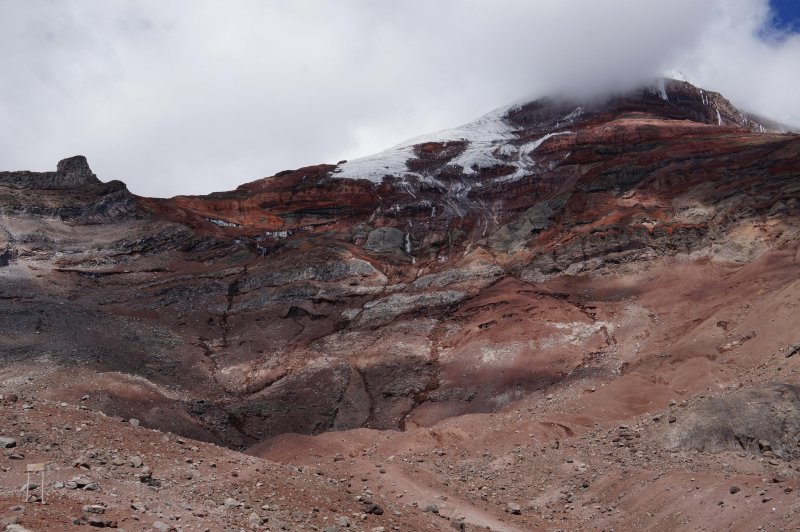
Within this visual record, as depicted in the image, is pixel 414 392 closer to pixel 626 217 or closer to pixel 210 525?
pixel 626 217

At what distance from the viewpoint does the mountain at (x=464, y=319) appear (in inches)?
861

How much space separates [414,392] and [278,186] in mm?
51530

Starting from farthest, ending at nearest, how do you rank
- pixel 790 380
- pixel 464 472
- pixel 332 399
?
1. pixel 332 399
2. pixel 464 472
3. pixel 790 380

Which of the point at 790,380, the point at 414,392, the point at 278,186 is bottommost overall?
the point at 414,392

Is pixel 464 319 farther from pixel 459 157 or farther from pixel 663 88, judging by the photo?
pixel 663 88

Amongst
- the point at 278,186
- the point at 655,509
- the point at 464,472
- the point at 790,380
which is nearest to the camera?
the point at 655,509

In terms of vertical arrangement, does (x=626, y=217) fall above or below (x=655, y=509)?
above

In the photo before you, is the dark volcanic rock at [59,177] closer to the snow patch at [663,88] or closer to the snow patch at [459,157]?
the snow patch at [459,157]

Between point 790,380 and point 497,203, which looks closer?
point 790,380

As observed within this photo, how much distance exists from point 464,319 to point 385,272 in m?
15.4

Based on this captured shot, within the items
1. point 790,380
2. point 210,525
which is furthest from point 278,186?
point 210,525

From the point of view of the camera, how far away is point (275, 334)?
5456 cm

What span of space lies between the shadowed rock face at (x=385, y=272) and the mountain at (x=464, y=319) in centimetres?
25

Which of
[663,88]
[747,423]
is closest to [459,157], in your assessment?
[663,88]
